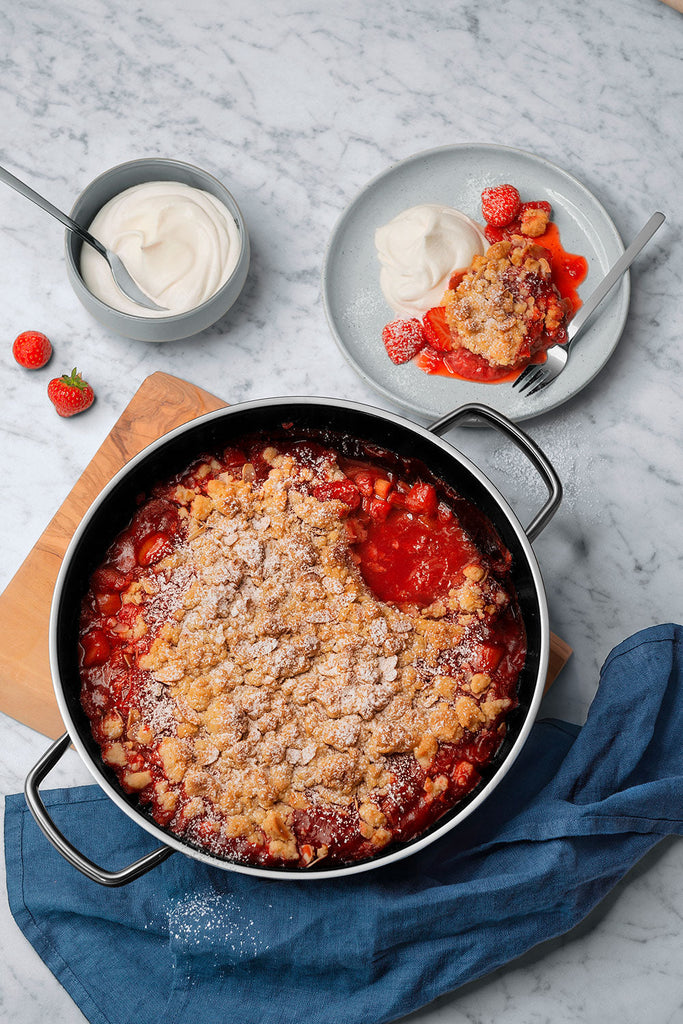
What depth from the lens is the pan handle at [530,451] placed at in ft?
5.78

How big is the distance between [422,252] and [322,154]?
19.1 inches

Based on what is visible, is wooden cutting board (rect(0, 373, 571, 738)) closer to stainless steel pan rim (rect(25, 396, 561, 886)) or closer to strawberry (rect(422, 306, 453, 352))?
stainless steel pan rim (rect(25, 396, 561, 886))

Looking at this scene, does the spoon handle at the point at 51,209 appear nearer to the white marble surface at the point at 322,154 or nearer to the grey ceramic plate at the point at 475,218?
the white marble surface at the point at 322,154

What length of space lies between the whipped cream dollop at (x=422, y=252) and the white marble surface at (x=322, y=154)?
0.70ft

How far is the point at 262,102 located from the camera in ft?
7.45

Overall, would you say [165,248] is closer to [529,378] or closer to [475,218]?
[475,218]

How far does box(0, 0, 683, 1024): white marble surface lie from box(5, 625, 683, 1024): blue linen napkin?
0.39 meters

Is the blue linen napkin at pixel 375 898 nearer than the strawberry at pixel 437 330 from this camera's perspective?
Yes

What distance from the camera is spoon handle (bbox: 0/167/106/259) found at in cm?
193

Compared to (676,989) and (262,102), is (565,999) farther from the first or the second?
(262,102)

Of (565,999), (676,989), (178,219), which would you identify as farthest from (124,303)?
(676,989)

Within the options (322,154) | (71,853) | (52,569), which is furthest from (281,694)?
(322,154)

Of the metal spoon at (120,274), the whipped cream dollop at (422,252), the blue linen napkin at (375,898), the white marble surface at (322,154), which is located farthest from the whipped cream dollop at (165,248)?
the blue linen napkin at (375,898)

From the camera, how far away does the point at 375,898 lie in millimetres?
1805
